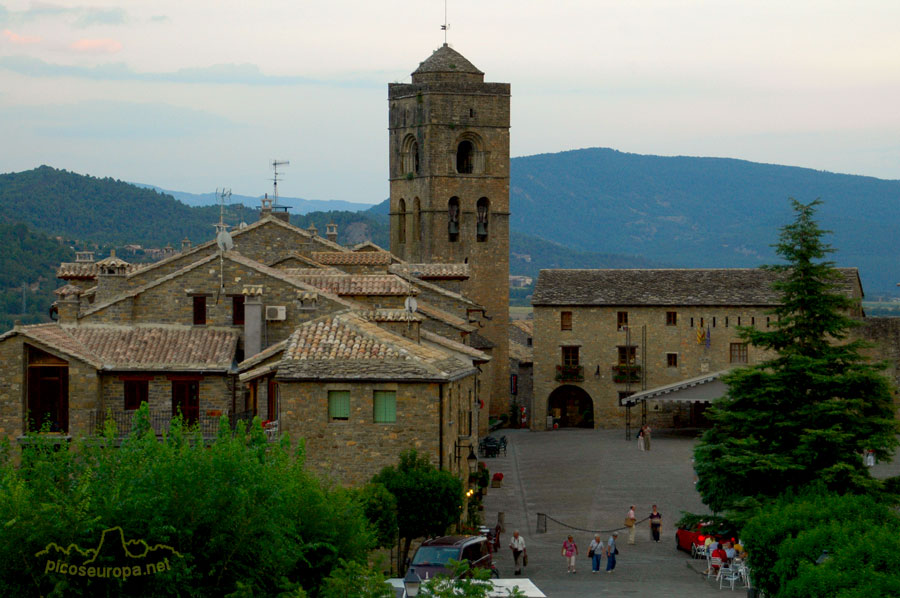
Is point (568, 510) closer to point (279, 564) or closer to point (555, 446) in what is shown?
point (555, 446)

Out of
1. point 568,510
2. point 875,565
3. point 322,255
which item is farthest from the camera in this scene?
point 322,255

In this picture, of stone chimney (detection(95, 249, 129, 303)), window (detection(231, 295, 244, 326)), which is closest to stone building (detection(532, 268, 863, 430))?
stone chimney (detection(95, 249, 129, 303))

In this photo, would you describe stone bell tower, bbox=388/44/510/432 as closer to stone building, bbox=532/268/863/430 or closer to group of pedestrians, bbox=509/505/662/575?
stone building, bbox=532/268/863/430

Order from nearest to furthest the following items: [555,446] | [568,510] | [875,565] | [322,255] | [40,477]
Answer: [40,477] < [875,565] < [568,510] < [322,255] < [555,446]

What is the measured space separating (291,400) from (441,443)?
3302 millimetres

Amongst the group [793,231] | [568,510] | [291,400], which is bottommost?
[568,510]

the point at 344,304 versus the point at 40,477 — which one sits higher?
the point at 344,304

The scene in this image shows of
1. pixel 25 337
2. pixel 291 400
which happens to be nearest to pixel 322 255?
pixel 25 337

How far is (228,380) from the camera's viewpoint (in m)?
40.4

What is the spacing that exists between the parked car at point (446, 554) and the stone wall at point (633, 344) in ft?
130

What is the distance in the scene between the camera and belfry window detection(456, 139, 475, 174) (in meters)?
83.4

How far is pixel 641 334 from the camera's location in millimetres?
72812

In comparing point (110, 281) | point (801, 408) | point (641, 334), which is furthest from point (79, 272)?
point (801, 408)

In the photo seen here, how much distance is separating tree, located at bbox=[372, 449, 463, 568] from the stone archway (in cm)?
4042
